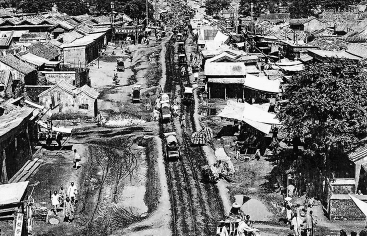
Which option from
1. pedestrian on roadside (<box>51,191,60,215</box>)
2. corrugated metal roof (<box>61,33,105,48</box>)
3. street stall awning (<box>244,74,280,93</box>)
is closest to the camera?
pedestrian on roadside (<box>51,191,60,215</box>)

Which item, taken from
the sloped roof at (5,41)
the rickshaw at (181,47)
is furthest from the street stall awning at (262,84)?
the rickshaw at (181,47)

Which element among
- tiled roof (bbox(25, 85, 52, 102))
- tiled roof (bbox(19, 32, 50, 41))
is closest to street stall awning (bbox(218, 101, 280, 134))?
tiled roof (bbox(25, 85, 52, 102))

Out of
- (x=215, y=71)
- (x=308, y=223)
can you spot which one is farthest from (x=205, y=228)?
(x=215, y=71)

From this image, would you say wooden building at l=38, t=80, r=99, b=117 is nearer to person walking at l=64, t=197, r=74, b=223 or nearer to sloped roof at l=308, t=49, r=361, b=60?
person walking at l=64, t=197, r=74, b=223

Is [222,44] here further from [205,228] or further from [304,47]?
[205,228]

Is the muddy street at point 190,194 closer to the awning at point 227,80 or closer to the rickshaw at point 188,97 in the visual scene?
the rickshaw at point 188,97
